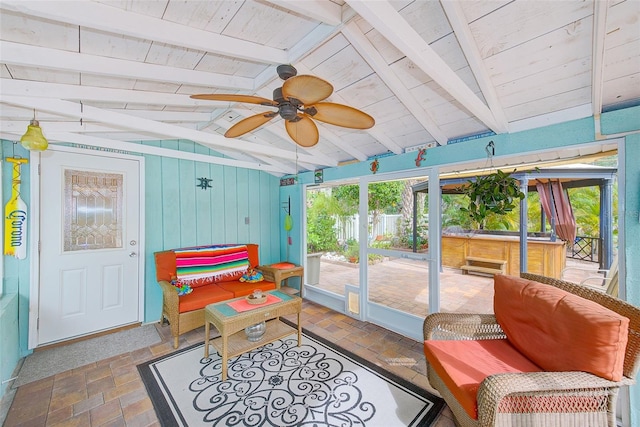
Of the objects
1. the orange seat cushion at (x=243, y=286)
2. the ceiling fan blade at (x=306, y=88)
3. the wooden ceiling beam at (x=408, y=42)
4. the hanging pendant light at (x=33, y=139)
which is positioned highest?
the wooden ceiling beam at (x=408, y=42)

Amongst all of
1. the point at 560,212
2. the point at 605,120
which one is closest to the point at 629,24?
the point at 605,120

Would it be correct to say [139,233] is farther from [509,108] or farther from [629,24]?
[629,24]

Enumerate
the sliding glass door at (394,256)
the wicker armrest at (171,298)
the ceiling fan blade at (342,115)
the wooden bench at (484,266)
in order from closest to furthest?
1. the ceiling fan blade at (342,115)
2. the wicker armrest at (171,298)
3. the sliding glass door at (394,256)
4. the wooden bench at (484,266)

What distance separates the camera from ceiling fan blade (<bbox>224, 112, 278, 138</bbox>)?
181 cm

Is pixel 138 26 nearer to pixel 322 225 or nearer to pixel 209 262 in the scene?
pixel 209 262

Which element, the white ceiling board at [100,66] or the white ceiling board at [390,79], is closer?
the white ceiling board at [100,66]

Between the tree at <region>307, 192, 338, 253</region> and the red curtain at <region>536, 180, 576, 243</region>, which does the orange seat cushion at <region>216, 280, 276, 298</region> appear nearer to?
the tree at <region>307, 192, 338, 253</region>

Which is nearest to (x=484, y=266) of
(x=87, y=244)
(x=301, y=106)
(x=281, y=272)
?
(x=281, y=272)

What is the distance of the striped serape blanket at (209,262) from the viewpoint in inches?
137

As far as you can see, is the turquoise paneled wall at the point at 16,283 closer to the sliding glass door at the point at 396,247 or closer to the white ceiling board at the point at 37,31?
the white ceiling board at the point at 37,31

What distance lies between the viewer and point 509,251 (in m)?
5.48

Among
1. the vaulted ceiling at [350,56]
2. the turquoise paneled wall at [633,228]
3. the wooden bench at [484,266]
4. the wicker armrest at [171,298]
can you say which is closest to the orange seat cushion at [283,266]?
the wicker armrest at [171,298]

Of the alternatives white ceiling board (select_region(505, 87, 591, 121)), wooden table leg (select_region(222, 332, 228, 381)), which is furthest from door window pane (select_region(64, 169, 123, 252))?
white ceiling board (select_region(505, 87, 591, 121))

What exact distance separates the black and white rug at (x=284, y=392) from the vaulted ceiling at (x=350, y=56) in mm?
2337
